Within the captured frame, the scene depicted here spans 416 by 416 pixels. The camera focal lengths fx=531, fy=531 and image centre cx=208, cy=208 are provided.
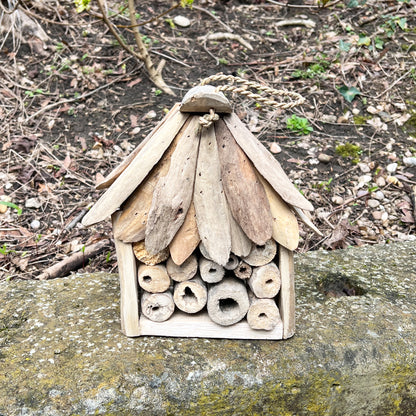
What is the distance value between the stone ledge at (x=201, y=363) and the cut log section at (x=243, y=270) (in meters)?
0.25

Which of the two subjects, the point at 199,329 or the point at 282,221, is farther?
the point at 199,329

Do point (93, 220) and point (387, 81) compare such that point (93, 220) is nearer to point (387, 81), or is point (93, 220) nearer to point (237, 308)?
point (237, 308)

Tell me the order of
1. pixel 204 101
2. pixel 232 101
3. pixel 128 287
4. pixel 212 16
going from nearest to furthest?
1. pixel 204 101
2. pixel 128 287
3. pixel 232 101
4. pixel 212 16

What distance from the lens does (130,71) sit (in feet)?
12.6

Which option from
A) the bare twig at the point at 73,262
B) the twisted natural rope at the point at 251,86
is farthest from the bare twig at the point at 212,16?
the twisted natural rope at the point at 251,86

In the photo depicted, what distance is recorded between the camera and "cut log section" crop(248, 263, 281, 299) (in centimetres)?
167

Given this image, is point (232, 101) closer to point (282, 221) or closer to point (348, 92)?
point (348, 92)

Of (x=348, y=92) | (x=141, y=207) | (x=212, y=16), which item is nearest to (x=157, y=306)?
(x=141, y=207)

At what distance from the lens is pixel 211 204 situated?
1590mm

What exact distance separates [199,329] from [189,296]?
121mm

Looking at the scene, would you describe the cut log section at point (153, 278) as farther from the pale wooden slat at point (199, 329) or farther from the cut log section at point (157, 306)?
the pale wooden slat at point (199, 329)

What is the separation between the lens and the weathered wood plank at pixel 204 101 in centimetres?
147

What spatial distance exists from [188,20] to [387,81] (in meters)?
1.67

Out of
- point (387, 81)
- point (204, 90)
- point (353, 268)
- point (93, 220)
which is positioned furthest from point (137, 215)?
point (387, 81)
